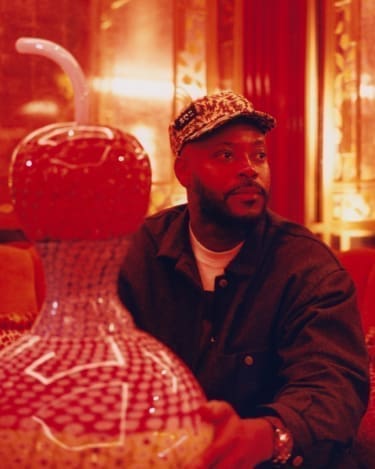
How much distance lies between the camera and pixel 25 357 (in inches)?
20.6

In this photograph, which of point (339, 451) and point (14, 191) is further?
point (339, 451)

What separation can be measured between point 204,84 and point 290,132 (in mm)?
514

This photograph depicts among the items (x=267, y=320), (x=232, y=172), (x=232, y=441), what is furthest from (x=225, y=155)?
(x=232, y=441)

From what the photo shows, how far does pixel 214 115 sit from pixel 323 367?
0.47 meters

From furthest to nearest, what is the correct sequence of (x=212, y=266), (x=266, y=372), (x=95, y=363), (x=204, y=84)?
1. (x=204, y=84)
2. (x=212, y=266)
3. (x=266, y=372)
4. (x=95, y=363)

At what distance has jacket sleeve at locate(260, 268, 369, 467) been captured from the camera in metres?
0.89

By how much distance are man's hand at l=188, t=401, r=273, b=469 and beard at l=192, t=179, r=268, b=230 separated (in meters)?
0.51

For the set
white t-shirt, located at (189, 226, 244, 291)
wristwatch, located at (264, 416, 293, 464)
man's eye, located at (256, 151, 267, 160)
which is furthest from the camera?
white t-shirt, located at (189, 226, 244, 291)

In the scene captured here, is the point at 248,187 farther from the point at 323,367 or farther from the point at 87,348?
the point at 87,348

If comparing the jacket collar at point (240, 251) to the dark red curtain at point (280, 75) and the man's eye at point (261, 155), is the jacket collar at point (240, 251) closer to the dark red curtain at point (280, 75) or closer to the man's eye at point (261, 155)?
the man's eye at point (261, 155)

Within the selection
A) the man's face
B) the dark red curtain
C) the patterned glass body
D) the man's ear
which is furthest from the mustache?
the dark red curtain

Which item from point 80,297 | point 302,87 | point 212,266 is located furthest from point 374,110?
point 80,297

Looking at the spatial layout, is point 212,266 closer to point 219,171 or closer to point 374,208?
point 219,171

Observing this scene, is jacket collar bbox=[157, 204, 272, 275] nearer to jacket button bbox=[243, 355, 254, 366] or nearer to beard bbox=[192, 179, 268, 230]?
beard bbox=[192, 179, 268, 230]
